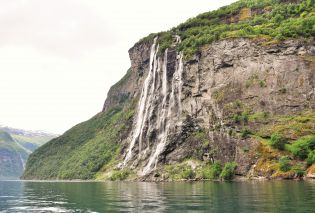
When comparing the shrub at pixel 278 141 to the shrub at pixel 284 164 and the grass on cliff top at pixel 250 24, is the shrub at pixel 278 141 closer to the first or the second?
the shrub at pixel 284 164

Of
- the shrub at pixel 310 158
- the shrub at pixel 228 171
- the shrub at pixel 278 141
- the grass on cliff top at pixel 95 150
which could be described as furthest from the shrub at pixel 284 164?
the grass on cliff top at pixel 95 150

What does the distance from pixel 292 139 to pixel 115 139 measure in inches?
3892

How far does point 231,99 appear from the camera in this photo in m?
86.0

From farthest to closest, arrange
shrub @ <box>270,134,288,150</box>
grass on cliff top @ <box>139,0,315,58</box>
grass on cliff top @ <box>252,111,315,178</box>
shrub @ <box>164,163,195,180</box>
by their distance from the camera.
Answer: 1. grass on cliff top @ <box>139,0,315,58</box>
2. shrub @ <box>164,163,195,180</box>
3. shrub @ <box>270,134,288,150</box>
4. grass on cliff top @ <box>252,111,315,178</box>

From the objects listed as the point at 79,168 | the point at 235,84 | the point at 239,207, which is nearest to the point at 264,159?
the point at 235,84

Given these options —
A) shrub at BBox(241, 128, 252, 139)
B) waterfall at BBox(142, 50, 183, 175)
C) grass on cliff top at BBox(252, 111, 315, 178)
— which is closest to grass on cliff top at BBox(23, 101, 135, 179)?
waterfall at BBox(142, 50, 183, 175)

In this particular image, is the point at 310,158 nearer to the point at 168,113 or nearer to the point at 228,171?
the point at 228,171

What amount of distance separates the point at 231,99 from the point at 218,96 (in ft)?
13.6

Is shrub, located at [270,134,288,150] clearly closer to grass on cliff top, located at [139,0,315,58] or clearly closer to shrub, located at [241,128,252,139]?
shrub, located at [241,128,252,139]

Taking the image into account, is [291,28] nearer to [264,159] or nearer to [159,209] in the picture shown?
[264,159]

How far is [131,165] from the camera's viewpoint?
108750mm

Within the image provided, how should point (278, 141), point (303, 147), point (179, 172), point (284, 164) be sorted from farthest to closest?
point (179, 172) < point (278, 141) < point (303, 147) < point (284, 164)

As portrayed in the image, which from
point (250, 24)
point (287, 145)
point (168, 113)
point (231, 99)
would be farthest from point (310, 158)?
point (250, 24)

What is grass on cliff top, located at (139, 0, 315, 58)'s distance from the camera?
291 feet
